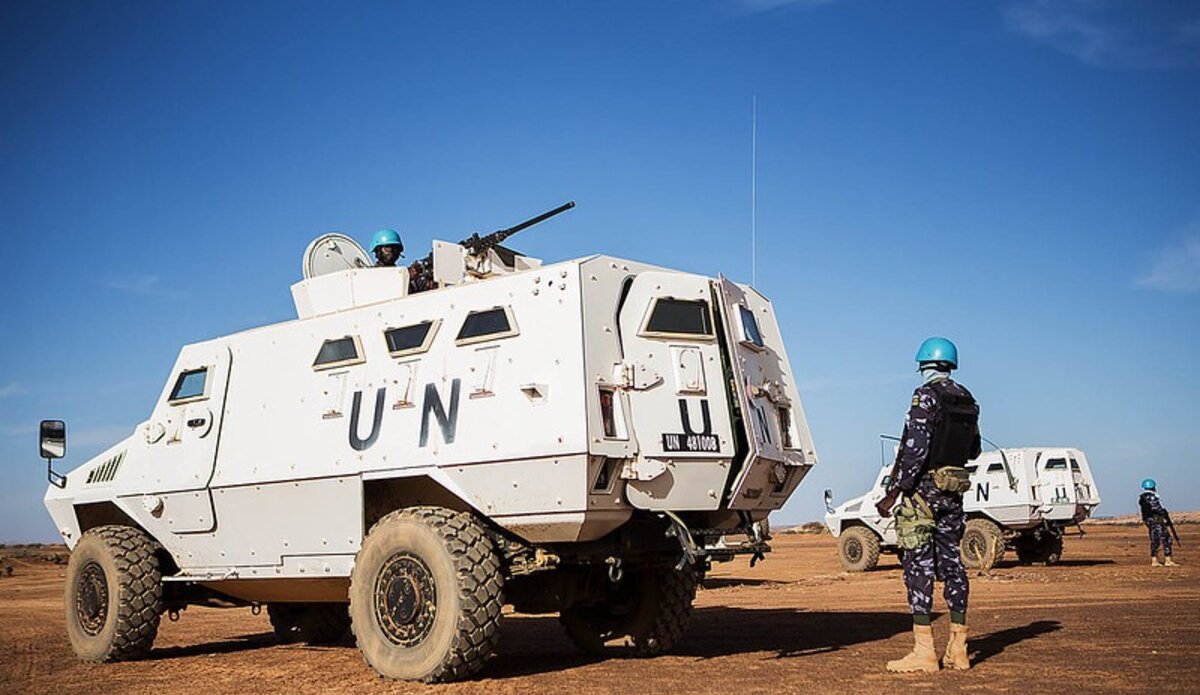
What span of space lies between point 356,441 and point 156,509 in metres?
2.94

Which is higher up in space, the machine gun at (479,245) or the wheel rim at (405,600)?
the machine gun at (479,245)

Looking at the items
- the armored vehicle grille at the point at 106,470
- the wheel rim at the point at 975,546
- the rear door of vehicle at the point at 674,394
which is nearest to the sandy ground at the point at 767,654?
the rear door of vehicle at the point at 674,394

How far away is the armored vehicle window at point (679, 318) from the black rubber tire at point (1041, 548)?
62.3ft

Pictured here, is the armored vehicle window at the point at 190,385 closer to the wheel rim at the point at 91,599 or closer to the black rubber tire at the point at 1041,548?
the wheel rim at the point at 91,599

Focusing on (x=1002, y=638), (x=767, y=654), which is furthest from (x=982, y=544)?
(x=767, y=654)

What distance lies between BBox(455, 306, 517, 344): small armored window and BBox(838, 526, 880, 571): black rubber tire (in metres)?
18.3

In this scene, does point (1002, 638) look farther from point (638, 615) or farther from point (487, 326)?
point (487, 326)

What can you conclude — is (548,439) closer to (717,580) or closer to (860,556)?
(717,580)

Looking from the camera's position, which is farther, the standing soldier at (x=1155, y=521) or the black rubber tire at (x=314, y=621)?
the standing soldier at (x=1155, y=521)

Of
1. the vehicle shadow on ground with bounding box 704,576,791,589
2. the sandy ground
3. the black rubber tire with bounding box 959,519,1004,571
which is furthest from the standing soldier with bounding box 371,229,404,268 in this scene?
the black rubber tire with bounding box 959,519,1004,571

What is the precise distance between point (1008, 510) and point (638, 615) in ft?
55.1

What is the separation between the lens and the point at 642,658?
952 centimetres

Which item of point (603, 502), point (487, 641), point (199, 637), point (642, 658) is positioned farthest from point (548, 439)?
point (199, 637)

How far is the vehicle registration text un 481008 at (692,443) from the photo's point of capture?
827cm
